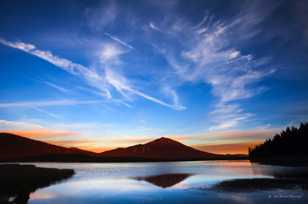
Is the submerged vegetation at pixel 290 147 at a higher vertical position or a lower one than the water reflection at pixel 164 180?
higher

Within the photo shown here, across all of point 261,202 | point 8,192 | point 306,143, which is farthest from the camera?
point 306,143

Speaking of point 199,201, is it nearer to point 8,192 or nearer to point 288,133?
point 8,192

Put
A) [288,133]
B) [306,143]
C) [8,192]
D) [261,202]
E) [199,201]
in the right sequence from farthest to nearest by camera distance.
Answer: [288,133] → [306,143] → [8,192] → [199,201] → [261,202]

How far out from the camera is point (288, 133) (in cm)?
16950

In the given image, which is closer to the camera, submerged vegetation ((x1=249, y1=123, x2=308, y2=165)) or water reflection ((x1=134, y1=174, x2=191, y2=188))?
water reflection ((x1=134, y1=174, x2=191, y2=188))

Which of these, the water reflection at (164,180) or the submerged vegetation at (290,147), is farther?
the submerged vegetation at (290,147)

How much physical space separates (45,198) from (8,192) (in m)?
4.02

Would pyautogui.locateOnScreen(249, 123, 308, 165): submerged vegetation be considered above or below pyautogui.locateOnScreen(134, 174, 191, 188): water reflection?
above

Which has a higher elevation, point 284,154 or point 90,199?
point 284,154

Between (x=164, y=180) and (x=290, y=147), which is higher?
(x=290, y=147)

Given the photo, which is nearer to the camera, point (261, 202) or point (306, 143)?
point (261, 202)

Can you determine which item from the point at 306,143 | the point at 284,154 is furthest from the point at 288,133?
the point at 306,143

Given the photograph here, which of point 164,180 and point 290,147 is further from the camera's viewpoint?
point 290,147

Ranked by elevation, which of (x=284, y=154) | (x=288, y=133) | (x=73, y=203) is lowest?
(x=73, y=203)
